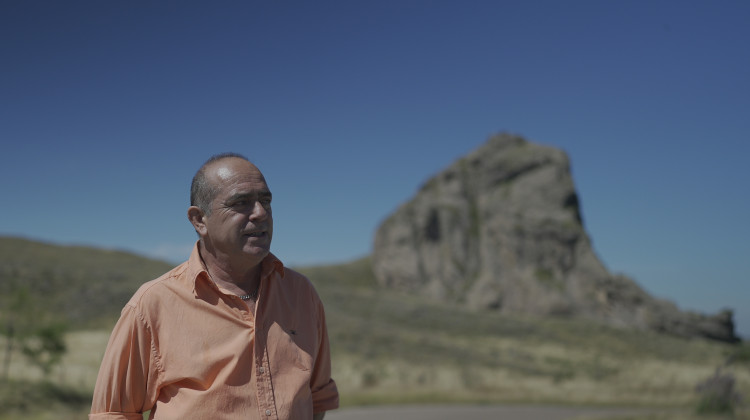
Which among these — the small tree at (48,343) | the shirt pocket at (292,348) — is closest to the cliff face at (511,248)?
the small tree at (48,343)

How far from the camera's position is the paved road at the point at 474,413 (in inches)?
571

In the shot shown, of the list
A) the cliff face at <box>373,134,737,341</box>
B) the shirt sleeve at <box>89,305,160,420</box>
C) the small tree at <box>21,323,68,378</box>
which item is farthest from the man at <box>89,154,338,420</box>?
the cliff face at <box>373,134,737,341</box>

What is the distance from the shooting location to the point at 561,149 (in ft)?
198

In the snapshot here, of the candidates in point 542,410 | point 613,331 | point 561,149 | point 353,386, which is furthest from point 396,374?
point 561,149

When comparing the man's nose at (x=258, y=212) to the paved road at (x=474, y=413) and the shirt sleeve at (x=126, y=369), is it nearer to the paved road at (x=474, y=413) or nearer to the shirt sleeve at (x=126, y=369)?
the shirt sleeve at (x=126, y=369)

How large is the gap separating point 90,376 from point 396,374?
34.0 ft

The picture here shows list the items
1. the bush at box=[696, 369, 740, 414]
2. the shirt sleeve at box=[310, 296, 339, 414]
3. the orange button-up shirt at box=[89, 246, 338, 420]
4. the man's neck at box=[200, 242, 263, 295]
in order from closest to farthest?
the orange button-up shirt at box=[89, 246, 338, 420] < the man's neck at box=[200, 242, 263, 295] < the shirt sleeve at box=[310, 296, 339, 414] < the bush at box=[696, 369, 740, 414]

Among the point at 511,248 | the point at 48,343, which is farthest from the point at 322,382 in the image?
the point at 511,248

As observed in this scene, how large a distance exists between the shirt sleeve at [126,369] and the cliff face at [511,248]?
49.5 meters

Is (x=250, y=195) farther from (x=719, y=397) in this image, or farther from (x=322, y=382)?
(x=719, y=397)

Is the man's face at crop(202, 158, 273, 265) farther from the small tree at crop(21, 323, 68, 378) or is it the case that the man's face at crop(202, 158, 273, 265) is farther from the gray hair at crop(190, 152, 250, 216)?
the small tree at crop(21, 323, 68, 378)

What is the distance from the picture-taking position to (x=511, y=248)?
5416 cm

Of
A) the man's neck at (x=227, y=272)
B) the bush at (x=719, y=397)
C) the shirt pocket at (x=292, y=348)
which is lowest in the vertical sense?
the bush at (x=719, y=397)

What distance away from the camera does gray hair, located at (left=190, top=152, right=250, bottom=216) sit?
252 centimetres
